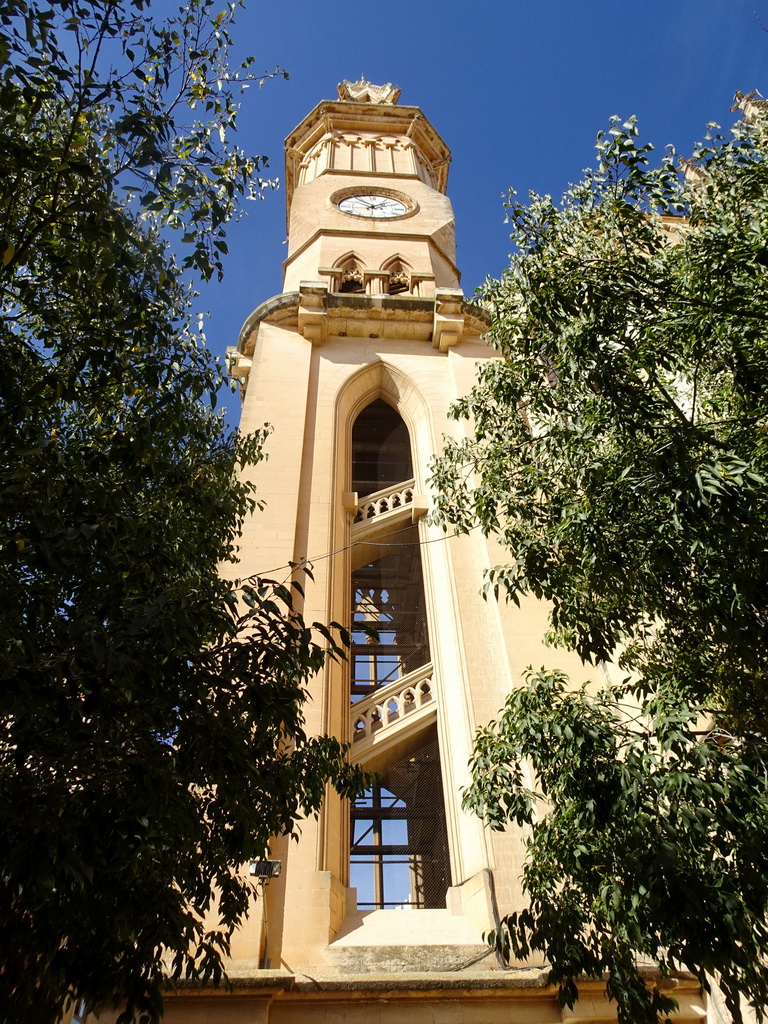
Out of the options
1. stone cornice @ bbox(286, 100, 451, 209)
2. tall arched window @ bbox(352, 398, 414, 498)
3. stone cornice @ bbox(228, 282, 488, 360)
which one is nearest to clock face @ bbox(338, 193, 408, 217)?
stone cornice @ bbox(286, 100, 451, 209)

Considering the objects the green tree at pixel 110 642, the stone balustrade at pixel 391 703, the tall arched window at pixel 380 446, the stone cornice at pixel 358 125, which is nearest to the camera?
the green tree at pixel 110 642

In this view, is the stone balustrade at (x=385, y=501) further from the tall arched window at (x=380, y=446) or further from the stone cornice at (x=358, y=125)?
the stone cornice at (x=358, y=125)

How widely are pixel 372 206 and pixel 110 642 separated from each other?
770 inches

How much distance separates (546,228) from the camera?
23.4ft

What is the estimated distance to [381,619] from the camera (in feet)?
50.2

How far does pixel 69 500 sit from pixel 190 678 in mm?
1328

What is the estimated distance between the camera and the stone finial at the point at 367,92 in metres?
29.0

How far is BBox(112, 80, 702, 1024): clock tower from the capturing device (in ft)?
24.0

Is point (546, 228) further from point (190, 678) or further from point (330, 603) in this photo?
A: point (330, 603)

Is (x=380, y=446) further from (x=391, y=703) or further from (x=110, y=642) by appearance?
(x=110, y=642)

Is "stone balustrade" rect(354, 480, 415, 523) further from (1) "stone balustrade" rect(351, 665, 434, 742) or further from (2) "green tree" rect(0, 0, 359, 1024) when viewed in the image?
(2) "green tree" rect(0, 0, 359, 1024)

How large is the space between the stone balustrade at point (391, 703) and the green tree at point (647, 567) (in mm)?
3873

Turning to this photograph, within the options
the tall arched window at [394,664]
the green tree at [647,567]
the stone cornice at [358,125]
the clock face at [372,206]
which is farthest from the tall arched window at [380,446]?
A: the stone cornice at [358,125]

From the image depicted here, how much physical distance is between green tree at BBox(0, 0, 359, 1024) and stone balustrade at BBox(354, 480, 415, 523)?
7114 millimetres
